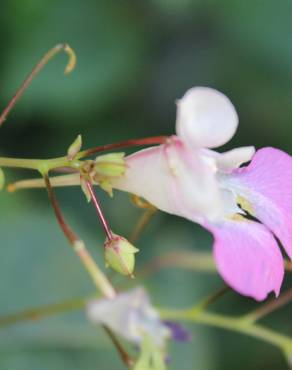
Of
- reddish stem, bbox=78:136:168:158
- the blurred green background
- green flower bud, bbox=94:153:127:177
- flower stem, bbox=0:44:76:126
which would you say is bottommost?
the blurred green background

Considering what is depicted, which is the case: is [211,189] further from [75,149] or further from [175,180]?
[75,149]

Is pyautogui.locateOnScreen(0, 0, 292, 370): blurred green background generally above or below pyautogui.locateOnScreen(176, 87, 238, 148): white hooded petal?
below

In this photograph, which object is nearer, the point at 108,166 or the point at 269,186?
the point at 108,166

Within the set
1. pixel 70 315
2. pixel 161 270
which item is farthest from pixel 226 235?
pixel 161 270

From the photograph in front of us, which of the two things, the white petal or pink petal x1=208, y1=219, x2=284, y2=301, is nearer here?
pink petal x1=208, y1=219, x2=284, y2=301

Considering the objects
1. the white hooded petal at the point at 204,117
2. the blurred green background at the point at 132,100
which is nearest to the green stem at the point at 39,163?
the white hooded petal at the point at 204,117

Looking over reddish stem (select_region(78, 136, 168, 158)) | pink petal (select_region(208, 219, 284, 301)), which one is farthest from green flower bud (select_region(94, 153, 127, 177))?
pink petal (select_region(208, 219, 284, 301))

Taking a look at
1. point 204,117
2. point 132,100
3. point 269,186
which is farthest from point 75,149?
point 132,100

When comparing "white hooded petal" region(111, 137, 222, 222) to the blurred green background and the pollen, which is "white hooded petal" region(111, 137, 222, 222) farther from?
the blurred green background
